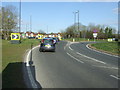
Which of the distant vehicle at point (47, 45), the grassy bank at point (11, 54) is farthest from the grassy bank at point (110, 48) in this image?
the grassy bank at point (11, 54)

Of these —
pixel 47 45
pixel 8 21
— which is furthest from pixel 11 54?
pixel 8 21

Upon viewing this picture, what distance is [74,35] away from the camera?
3888 inches

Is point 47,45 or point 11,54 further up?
point 47,45

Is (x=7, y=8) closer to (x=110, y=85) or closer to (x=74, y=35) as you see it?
(x=74, y=35)

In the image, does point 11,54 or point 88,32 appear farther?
point 88,32

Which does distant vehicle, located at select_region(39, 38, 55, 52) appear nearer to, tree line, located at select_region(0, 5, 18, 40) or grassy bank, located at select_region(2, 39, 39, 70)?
grassy bank, located at select_region(2, 39, 39, 70)

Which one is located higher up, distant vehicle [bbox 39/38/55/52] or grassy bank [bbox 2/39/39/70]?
distant vehicle [bbox 39/38/55/52]

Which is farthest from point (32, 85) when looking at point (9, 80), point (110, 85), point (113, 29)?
point (113, 29)

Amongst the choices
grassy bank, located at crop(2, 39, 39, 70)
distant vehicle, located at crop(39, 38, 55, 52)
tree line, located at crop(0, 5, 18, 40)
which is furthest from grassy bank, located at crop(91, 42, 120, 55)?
tree line, located at crop(0, 5, 18, 40)

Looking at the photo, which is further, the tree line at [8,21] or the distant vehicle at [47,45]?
the tree line at [8,21]

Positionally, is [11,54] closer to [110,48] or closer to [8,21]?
[110,48]

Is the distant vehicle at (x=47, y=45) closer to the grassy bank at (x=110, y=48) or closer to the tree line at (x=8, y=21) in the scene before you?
the grassy bank at (x=110, y=48)

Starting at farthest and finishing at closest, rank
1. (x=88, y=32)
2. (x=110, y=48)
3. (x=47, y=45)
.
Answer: (x=88, y=32)
(x=110, y=48)
(x=47, y=45)

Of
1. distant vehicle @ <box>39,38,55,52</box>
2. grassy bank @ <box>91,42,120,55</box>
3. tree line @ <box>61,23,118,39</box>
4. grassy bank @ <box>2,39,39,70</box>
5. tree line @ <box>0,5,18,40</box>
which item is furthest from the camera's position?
tree line @ <box>61,23,118,39</box>
